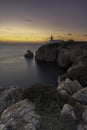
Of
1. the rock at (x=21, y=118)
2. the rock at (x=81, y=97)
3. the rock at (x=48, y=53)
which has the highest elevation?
the rock at (x=21, y=118)

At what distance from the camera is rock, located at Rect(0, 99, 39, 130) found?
9.80 meters

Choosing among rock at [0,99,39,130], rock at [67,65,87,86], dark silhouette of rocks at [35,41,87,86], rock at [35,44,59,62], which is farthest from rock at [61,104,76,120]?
rock at [35,44,59,62]

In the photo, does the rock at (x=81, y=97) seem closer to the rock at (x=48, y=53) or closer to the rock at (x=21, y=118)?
the rock at (x=21, y=118)

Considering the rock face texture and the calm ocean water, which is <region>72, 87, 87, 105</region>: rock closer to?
the calm ocean water

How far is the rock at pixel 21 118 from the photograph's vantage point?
32.1ft

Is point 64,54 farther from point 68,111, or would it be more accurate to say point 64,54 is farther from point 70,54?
point 68,111

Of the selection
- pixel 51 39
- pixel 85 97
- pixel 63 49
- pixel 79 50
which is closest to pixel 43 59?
pixel 63 49

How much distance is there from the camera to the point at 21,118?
10453mm

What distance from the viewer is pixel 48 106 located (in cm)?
1186

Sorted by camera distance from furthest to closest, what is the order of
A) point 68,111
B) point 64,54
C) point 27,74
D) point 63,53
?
1. point 63,53
2. point 64,54
3. point 27,74
4. point 68,111

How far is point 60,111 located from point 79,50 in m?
70.1

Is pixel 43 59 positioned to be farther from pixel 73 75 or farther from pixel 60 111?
pixel 60 111

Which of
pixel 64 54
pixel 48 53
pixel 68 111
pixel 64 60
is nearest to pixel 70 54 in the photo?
pixel 64 54

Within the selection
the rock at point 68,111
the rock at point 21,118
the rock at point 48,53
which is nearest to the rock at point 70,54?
the rock at point 48,53
